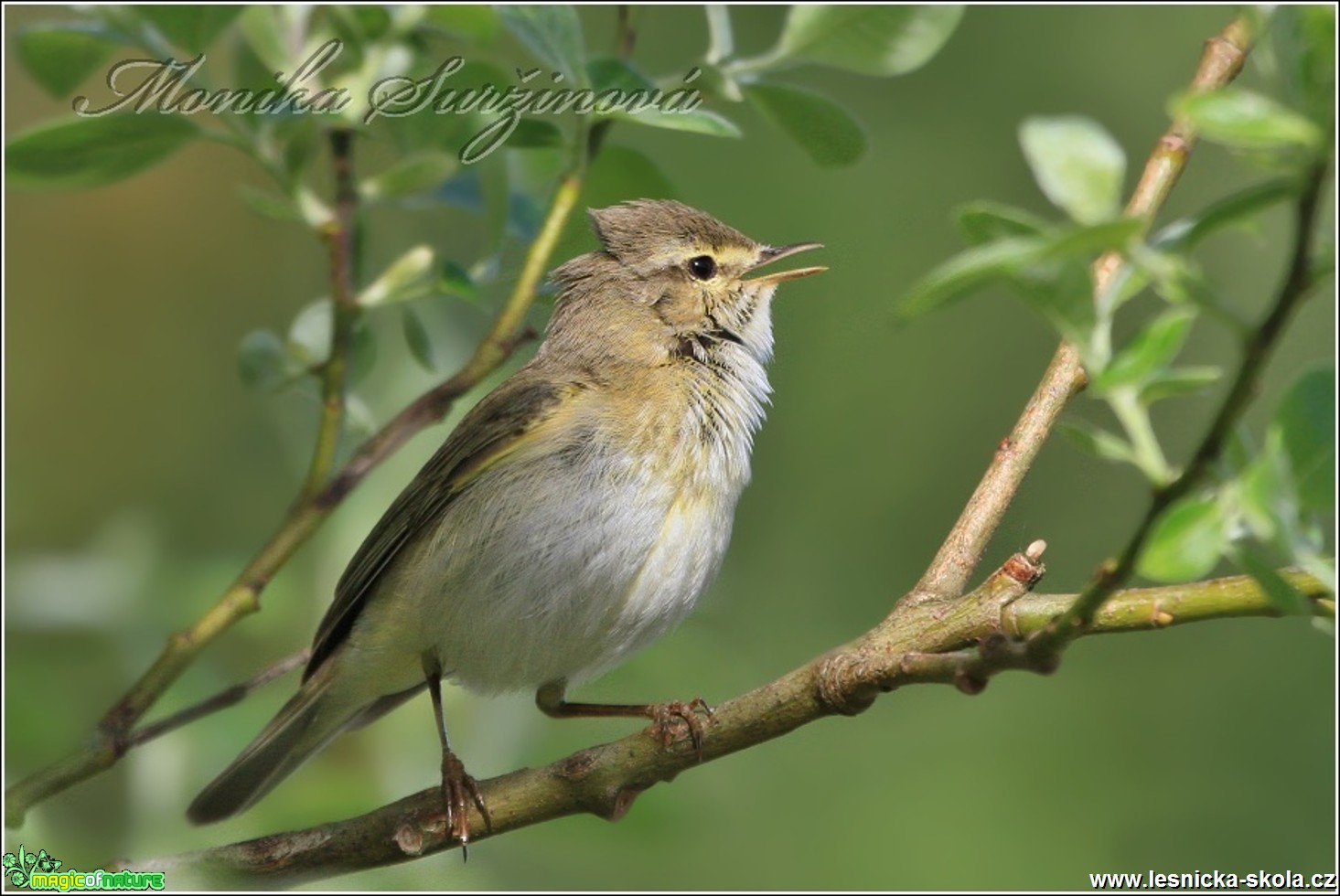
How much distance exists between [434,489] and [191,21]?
1.71 m

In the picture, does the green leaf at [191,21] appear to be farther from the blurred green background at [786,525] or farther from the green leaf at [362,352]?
the blurred green background at [786,525]

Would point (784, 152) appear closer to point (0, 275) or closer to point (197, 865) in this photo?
point (0, 275)

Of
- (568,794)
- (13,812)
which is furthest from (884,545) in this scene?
(13,812)

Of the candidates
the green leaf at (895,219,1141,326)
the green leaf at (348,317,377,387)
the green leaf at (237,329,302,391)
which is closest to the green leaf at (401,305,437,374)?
the green leaf at (348,317,377,387)

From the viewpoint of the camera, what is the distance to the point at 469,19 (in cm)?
230

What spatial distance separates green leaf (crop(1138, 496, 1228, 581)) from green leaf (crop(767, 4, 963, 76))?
1.11 m

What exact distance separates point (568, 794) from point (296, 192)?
1.16 m

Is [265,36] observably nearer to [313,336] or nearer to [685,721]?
[313,336]

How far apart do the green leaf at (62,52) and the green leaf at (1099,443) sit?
1.63 meters

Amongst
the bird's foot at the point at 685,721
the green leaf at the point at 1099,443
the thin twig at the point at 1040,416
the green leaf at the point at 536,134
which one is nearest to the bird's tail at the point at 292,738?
the bird's foot at the point at 685,721

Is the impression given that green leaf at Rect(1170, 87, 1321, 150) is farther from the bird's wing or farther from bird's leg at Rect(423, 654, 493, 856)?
the bird's wing

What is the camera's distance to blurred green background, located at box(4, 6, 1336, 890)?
335 cm

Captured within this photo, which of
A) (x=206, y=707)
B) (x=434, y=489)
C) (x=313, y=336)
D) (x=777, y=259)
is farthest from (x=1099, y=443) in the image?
(x=777, y=259)

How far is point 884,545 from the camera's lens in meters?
5.25
